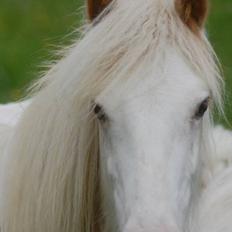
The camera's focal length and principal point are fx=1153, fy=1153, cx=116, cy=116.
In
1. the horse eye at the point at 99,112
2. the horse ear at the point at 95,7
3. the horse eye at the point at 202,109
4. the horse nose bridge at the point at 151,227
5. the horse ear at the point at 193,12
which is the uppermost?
the horse ear at the point at 95,7

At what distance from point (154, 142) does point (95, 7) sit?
20.4 inches

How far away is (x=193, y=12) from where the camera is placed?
341cm

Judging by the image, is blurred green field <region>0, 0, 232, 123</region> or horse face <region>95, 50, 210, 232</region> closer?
horse face <region>95, 50, 210, 232</region>

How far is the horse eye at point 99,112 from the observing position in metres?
3.20

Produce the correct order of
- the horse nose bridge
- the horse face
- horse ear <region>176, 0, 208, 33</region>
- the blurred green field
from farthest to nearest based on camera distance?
the blurred green field, horse ear <region>176, 0, 208, 33</region>, the horse face, the horse nose bridge

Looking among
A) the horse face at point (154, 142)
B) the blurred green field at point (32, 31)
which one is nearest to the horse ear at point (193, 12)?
the horse face at point (154, 142)

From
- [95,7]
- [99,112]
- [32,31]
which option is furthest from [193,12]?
[32,31]

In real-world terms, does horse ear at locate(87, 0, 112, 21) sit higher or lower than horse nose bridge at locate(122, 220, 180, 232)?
higher

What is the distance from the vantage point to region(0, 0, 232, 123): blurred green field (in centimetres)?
787

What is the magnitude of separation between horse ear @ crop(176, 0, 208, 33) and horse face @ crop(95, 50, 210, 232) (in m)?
0.13

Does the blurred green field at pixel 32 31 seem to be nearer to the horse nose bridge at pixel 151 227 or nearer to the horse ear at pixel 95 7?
the horse ear at pixel 95 7

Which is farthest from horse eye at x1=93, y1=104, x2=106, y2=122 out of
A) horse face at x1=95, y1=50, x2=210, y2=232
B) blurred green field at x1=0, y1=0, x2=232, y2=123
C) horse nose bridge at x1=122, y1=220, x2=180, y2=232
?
blurred green field at x1=0, y1=0, x2=232, y2=123

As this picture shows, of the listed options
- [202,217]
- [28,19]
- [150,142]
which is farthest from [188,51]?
[28,19]

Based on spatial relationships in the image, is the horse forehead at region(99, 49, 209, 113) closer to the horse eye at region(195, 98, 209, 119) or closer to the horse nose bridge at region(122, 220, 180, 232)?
the horse eye at region(195, 98, 209, 119)
